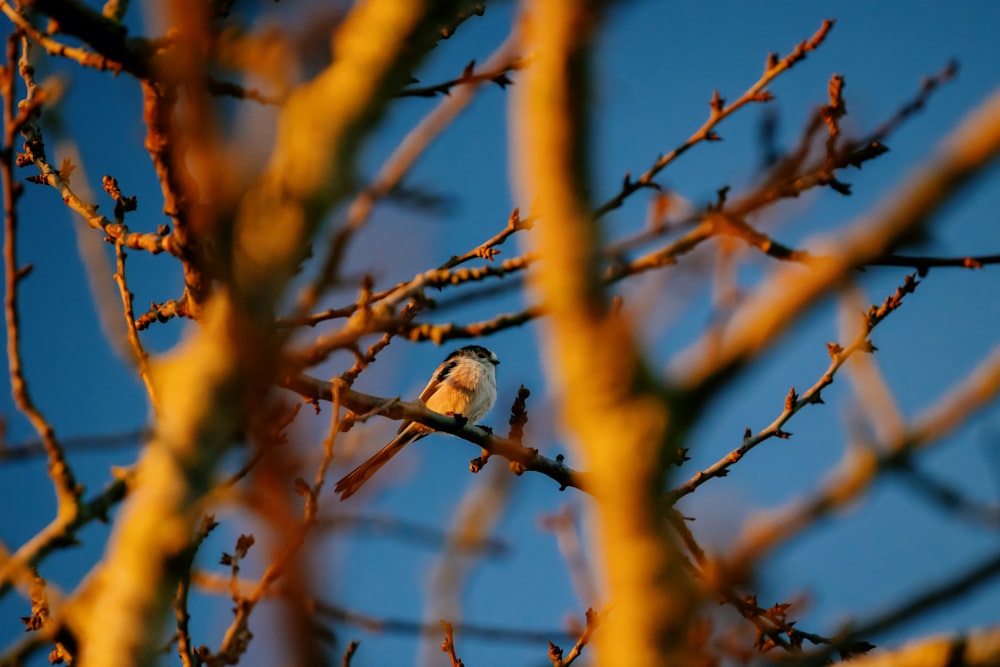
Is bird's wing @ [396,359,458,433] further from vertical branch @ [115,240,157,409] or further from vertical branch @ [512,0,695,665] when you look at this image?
vertical branch @ [512,0,695,665]

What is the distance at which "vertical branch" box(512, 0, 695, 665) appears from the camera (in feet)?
4.08

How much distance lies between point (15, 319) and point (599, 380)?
5.74ft

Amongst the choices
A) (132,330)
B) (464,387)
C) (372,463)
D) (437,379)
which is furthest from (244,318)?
(437,379)

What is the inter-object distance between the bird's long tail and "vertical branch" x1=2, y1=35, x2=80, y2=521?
10.7 ft

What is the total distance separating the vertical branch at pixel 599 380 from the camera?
48.9 inches


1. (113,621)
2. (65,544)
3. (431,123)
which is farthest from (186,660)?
(431,123)

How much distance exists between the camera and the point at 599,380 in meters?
1.28

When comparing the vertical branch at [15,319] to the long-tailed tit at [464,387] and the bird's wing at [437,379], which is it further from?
the bird's wing at [437,379]

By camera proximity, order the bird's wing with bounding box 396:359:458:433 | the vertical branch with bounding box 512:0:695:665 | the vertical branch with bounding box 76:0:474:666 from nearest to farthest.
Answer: the vertical branch with bounding box 512:0:695:665 → the vertical branch with bounding box 76:0:474:666 → the bird's wing with bounding box 396:359:458:433

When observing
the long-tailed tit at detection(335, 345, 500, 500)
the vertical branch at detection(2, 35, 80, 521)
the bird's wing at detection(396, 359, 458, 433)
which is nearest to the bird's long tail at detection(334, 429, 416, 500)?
the long-tailed tit at detection(335, 345, 500, 500)

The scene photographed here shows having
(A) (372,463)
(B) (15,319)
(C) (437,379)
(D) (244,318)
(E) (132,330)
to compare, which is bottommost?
(D) (244,318)

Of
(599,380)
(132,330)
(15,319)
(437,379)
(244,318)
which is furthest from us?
(437,379)

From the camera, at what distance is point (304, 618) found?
3.10ft

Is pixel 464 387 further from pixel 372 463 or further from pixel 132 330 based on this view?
pixel 132 330
